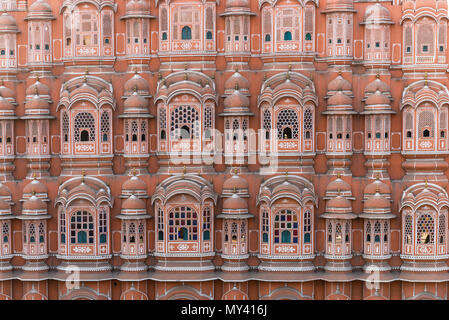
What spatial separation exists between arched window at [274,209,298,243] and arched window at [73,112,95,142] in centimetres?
898

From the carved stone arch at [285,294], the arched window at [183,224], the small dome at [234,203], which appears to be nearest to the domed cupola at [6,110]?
the arched window at [183,224]

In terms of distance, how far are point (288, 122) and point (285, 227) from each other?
4.59 meters

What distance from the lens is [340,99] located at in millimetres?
29469

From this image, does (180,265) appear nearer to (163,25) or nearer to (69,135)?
(69,135)

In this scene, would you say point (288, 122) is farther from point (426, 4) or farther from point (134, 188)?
point (426, 4)

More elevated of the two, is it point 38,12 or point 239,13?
point 38,12

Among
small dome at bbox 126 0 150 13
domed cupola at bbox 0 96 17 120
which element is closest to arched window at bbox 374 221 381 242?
small dome at bbox 126 0 150 13

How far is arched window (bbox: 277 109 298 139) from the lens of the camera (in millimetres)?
29828

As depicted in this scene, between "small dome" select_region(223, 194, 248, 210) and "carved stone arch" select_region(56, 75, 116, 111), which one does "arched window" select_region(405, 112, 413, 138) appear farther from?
"carved stone arch" select_region(56, 75, 116, 111)

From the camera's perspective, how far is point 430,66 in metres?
29.9

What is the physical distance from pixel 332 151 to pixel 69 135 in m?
11.7

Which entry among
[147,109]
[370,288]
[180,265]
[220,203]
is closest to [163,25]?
[147,109]

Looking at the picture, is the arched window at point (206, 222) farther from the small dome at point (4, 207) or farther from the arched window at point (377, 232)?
the small dome at point (4, 207)

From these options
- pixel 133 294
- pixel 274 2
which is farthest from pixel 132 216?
pixel 274 2
